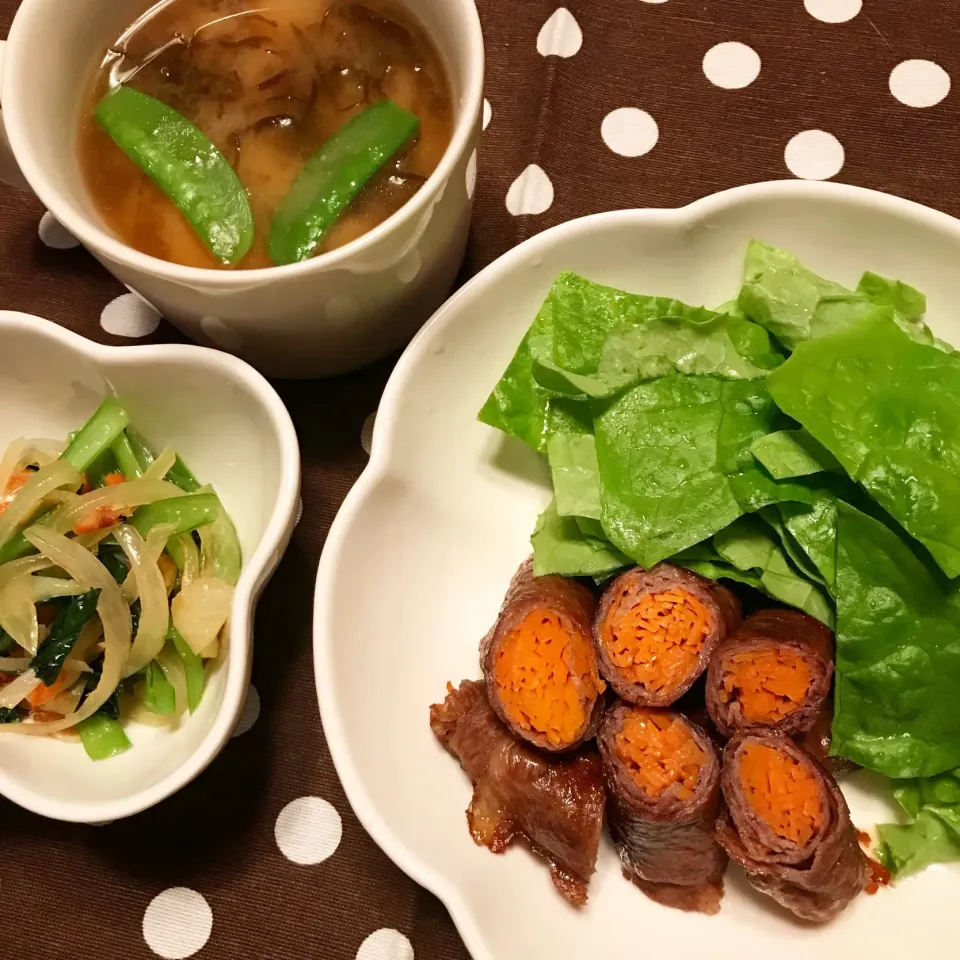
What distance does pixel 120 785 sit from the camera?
1.24 metres

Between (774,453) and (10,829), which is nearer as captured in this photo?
(774,453)

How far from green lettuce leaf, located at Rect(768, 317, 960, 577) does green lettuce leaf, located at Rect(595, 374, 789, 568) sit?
0.09 metres

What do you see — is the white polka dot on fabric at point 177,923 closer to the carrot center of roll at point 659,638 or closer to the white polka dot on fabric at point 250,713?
the white polka dot on fabric at point 250,713

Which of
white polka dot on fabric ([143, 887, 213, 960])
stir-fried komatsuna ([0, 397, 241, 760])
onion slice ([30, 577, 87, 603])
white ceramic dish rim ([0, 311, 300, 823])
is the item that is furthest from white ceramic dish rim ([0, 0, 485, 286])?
white polka dot on fabric ([143, 887, 213, 960])

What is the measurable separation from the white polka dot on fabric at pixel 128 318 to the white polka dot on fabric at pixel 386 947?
105 cm

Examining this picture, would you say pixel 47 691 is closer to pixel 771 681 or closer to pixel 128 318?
pixel 128 318

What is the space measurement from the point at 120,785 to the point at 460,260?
919 millimetres

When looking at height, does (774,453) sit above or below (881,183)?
below

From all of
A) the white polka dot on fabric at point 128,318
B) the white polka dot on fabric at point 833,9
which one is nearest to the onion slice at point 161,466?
the white polka dot on fabric at point 128,318

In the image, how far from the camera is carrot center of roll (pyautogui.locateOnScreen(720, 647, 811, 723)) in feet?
3.84

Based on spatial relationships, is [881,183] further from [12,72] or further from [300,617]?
[12,72]

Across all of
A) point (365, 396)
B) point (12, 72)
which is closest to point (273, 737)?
point (365, 396)

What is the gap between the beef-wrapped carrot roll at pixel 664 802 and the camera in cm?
115

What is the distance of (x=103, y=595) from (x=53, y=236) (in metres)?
0.75
